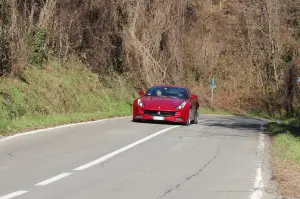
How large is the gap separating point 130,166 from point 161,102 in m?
10.1

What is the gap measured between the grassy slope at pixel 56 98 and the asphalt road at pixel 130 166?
2323 millimetres

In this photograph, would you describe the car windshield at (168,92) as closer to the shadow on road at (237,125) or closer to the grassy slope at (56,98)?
the shadow on road at (237,125)

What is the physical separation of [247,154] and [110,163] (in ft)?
12.1

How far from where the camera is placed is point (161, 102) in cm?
2023

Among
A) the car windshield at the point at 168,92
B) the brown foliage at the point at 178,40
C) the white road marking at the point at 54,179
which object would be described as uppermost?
the brown foliage at the point at 178,40

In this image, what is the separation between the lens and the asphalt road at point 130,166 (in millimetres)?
7977

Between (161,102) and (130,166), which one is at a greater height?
(161,102)

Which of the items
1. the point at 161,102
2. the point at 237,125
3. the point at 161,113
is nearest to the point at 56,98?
the point at 161,102

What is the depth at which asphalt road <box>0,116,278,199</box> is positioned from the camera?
798 cm

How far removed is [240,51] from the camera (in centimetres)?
5162

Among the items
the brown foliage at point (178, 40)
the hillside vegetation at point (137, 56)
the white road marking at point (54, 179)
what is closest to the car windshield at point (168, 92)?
the hillside vegetation at point (137, 56)

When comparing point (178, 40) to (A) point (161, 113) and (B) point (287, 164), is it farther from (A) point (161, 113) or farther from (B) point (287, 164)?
(B) point (287, 164)

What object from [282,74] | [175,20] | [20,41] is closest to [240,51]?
[282,74]

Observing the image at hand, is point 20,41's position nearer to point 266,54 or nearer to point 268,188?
point 268,188
